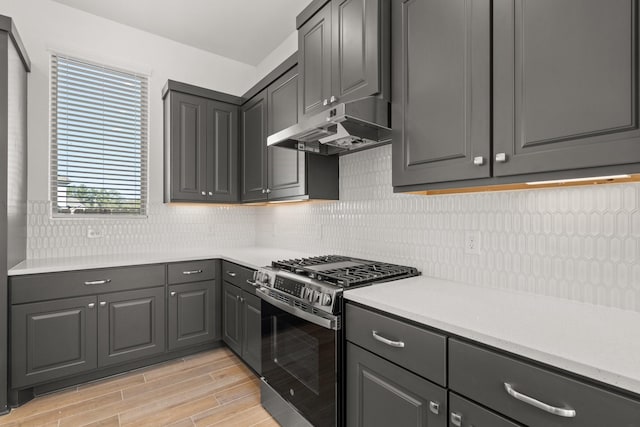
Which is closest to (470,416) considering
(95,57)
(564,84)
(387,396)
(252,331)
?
(387,396)

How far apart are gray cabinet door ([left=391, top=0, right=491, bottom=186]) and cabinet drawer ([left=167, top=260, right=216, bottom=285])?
6.60 ft

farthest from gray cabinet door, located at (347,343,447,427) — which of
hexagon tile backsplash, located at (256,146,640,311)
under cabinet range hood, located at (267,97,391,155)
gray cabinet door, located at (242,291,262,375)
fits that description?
under cabinet range hood, located at (267,97,391,155)

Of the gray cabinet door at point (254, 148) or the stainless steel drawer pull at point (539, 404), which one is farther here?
the gray cabinet door at point (254, 148)

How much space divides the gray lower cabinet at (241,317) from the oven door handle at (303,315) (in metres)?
0.30

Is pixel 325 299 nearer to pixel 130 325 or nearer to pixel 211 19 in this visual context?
pixel 130 325

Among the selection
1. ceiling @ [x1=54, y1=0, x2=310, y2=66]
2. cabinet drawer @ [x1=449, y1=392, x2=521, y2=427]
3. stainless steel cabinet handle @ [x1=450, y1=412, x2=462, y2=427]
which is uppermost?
ceiling @ [x1=54, y1=0, x2=310, y2=66]

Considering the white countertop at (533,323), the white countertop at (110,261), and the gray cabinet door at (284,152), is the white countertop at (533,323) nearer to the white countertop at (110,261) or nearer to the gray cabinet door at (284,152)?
the gray cabinet door at (284,152)

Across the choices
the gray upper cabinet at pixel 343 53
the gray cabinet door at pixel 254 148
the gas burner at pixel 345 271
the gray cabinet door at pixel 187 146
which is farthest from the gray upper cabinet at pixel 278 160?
the gas burner at pixel 345 271

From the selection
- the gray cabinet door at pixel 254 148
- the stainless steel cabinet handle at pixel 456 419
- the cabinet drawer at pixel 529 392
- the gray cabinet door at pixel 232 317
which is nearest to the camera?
the cabinet drawer at pixel 529 392

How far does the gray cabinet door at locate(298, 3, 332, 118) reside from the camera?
6.79 feet

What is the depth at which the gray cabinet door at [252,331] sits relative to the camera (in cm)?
238

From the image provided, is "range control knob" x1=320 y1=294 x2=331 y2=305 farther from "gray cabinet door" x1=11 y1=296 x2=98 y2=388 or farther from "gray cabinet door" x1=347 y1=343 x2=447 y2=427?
"gray cabinet door" x1=11 y1=296 x2=98 y2=388

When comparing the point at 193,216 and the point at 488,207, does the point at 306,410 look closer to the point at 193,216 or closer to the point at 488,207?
the point at 488,207

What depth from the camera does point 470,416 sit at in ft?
3.50
